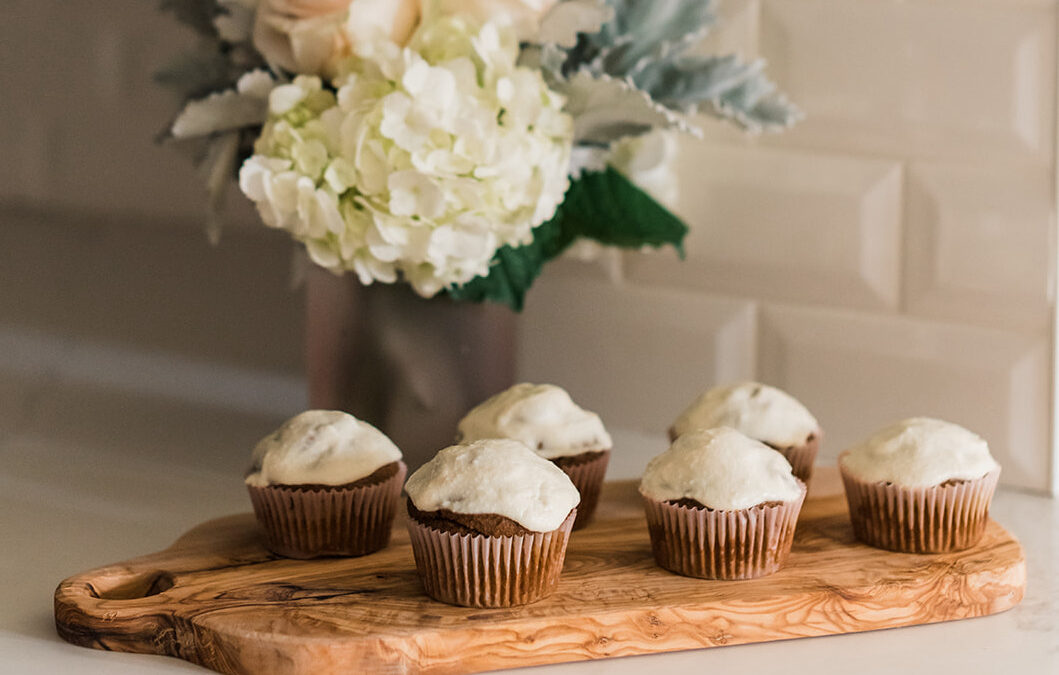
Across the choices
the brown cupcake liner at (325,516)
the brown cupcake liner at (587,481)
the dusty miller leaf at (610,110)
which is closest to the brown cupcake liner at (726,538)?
the brown cupcake liner at (587,481)

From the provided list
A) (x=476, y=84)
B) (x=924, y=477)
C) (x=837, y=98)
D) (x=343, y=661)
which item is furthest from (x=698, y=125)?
(x=343, y=661)

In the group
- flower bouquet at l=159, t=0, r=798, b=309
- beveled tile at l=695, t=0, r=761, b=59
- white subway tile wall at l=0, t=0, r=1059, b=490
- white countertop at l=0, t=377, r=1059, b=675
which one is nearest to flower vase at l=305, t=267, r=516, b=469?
flower bouquet at l=159, t=0, r=798, b=309

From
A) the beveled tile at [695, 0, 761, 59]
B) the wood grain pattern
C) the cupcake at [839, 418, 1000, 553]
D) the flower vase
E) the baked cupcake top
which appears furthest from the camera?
the beveled tile at [695, 0, 761, 59]

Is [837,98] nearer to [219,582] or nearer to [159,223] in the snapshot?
[219,582]

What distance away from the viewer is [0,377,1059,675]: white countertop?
0.85 m

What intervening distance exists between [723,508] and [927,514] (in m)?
0.16

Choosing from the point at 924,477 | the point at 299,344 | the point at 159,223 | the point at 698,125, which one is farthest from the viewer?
the point at 159,223

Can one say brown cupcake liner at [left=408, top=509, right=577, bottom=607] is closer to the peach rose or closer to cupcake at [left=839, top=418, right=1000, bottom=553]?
cupcake at [left=839, top=418, right=1000, bottom=553]

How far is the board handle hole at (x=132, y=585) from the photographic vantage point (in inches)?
35.7

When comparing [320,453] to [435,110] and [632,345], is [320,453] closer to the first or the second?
[435,110]

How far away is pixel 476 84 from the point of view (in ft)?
3.24

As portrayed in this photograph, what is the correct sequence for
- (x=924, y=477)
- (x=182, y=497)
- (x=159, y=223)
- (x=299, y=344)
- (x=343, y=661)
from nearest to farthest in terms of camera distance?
(x=343, y=661) < (x=924, y=477) < (x=182, y=497) < (x=299, y=344) < (x=159, y=223)

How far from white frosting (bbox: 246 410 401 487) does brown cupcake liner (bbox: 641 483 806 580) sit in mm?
215

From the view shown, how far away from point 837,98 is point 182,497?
0.72 metres
